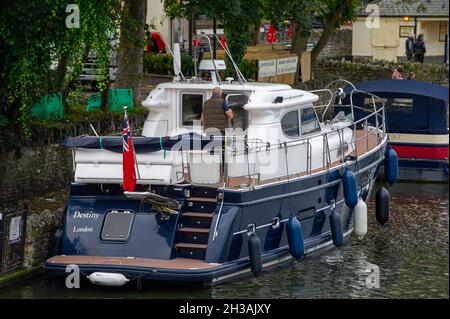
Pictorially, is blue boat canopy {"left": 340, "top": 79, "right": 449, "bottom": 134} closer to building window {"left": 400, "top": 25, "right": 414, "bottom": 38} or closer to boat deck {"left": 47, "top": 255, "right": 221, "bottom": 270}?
boat deck {"left": 47, "top": 255, "right": 221, "bottom": 270}

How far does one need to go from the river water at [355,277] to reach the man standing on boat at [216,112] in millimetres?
2671

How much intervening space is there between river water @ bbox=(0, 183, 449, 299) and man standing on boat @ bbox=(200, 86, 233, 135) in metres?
2.67

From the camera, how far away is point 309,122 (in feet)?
71.2

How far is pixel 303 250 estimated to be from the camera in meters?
19.6

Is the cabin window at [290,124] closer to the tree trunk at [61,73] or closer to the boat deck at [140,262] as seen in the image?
the boat deck at [140,262]

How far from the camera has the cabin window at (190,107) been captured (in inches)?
844

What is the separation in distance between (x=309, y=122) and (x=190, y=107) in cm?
216

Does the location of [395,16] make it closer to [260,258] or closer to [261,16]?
[261,16]

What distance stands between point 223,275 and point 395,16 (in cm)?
3526

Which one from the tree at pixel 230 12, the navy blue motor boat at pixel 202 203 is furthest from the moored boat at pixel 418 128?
the navy blue motor boat at pixel 202 203

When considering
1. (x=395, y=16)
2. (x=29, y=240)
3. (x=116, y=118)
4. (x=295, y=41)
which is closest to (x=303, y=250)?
(x=29, y=240)

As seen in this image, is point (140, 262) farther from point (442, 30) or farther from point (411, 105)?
point (442, 30)

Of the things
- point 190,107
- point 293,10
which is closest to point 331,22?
point 293,10

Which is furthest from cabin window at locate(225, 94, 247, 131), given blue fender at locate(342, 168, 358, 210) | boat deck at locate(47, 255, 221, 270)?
boat deck at locate(47, 255, 221, 270)
